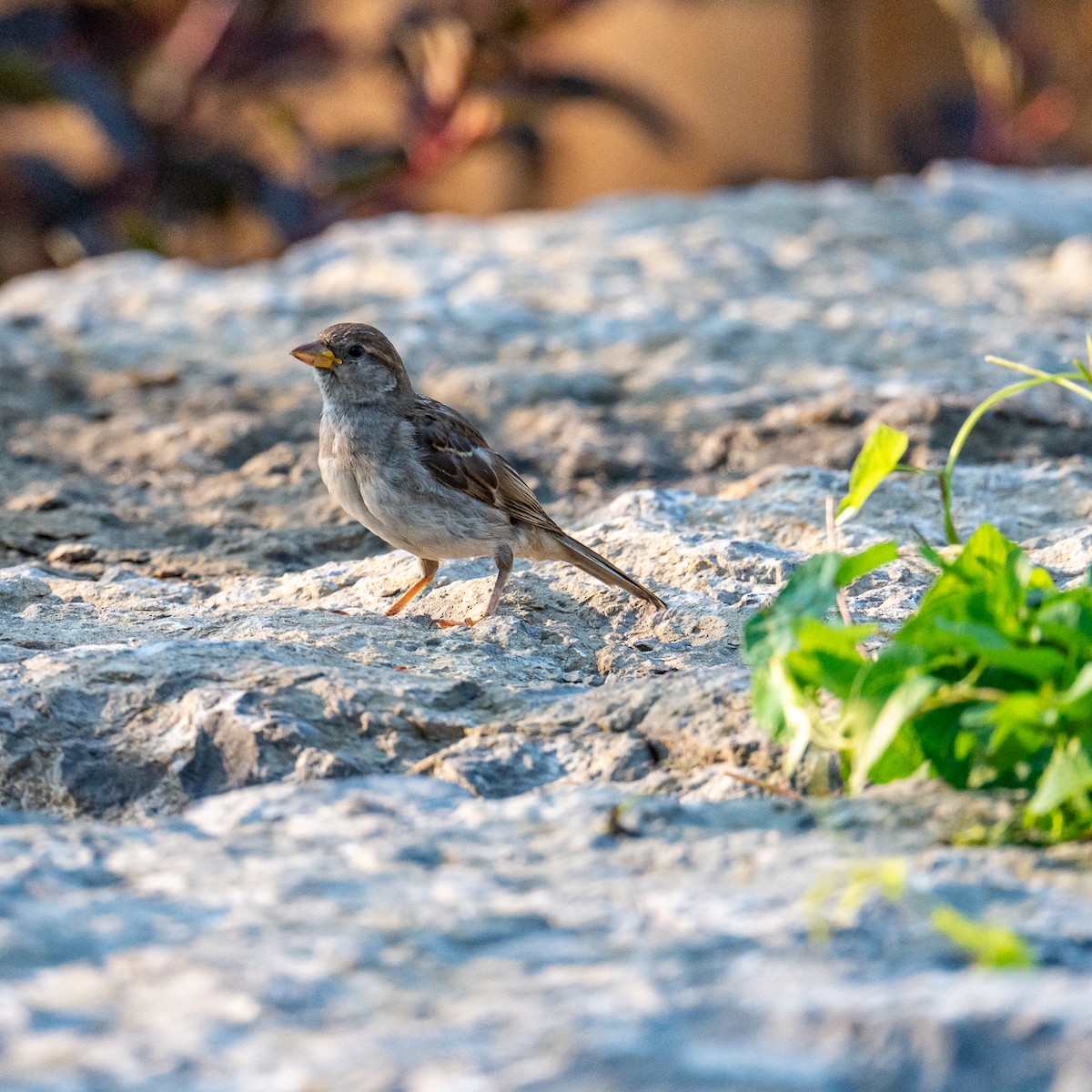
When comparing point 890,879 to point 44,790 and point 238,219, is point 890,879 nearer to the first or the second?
point 44,790

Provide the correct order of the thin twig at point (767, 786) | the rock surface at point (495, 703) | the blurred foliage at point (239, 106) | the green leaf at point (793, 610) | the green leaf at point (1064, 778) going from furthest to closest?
the blurred foliage at point (239, 106) → the thin twig at point (767, 786) → the green leaf at point (793, 610) → the green leaf at point (1064, 778) → the rock surface at point (495, 703)

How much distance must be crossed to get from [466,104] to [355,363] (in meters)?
5.24

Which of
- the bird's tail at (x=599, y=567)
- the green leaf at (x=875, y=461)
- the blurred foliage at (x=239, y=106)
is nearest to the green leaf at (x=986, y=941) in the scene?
the green leaf at (x=875, y=461)

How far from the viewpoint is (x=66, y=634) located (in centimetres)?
329

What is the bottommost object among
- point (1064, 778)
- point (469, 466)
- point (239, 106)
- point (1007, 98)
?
point (1064, 778)

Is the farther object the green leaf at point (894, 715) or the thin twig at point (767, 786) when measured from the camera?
the thin twig at point (767, 786)

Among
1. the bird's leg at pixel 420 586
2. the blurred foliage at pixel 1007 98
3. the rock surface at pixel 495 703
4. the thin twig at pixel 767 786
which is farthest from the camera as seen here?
the blurred foliage at pixel 1007 98

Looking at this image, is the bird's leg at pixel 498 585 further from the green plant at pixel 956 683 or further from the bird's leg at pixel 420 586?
the green plant at pixel 956 683

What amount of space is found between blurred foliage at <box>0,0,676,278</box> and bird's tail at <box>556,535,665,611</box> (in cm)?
493

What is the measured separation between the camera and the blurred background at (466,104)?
8625 mm

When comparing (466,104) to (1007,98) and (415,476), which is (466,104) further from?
(415,476)

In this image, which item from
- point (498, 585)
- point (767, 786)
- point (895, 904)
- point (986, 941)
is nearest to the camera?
point (986, 941)

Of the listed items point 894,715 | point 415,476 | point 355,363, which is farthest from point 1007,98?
point 894,715

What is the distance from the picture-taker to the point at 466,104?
29.8 ft
